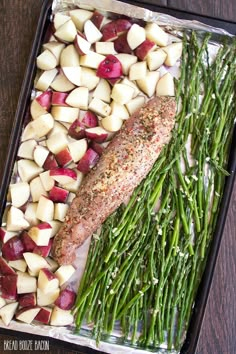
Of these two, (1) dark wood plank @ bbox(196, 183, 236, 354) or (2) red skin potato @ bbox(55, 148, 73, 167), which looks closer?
(2) red skin potato @ bbox(55, 148, 73, 167)

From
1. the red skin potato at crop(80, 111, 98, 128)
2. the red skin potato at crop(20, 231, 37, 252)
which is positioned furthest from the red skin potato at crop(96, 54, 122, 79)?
the red skin potato at crop(20, 231, 37, 252)

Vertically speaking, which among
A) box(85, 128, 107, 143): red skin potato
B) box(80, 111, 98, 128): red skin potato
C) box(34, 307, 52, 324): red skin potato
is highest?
box(80, 111, 98, 128): red skin potato

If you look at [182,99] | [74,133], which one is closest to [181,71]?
[182,99]

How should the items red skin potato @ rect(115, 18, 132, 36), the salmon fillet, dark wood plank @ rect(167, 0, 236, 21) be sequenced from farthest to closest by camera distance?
dark wood plank @ rect(167, 0, 236, 21), red skin potato @ rect(115, 18, 132, 36), the salmon fillet

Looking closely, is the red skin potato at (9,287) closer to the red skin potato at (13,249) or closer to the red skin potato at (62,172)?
the red skin potato at (13,249)

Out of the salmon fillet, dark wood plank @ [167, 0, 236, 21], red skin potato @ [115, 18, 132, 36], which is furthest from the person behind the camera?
dark wood plank @ [167, 0, 236, 21]

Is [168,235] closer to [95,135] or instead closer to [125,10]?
[95,135]

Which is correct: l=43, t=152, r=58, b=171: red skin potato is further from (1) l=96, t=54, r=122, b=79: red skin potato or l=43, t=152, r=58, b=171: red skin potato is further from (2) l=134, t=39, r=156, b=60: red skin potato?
(2) l=134, t=39, r=156, b=60: red skin potato

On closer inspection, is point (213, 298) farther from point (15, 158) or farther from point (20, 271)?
point (15, 158)

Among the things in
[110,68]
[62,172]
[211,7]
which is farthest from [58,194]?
[211,7]

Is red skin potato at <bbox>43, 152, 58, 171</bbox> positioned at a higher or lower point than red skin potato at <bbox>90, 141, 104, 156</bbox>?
lower
